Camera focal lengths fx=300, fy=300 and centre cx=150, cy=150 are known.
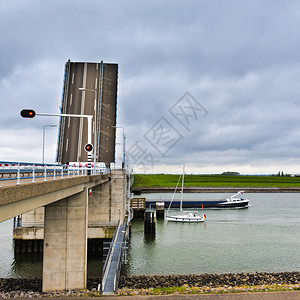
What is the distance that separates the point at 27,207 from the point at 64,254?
5536 millimetres

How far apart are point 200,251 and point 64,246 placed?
1098 cm

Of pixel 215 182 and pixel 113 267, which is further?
pixel 215 182

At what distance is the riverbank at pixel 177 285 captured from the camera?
11328mm

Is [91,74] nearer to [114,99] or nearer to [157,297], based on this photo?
[114,99]

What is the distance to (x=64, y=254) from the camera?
454 inches

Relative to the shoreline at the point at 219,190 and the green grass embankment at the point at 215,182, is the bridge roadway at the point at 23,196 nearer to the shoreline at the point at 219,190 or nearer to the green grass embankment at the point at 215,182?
the shoreline at the point at 219,190

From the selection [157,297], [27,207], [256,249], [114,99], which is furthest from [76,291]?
[114,99]

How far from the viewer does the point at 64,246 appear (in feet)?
37.7

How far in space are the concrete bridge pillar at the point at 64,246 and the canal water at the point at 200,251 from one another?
3.82 metres

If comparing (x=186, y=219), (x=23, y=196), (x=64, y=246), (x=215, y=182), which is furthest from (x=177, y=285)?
(x=215, y=182)

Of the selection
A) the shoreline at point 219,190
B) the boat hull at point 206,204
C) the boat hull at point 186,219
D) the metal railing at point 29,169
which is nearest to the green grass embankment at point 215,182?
the shoreline at point 219,190

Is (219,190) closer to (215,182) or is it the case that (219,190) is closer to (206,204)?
(215,182)

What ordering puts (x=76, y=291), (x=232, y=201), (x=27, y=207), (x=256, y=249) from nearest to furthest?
1. (x=27, y=207)
2. (x=76, y=291)
3. (x=256, y=249)
4. (x=232, y=201)

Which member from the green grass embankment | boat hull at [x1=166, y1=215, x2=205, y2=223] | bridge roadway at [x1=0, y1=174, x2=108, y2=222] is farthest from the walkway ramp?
the green grass embankment
